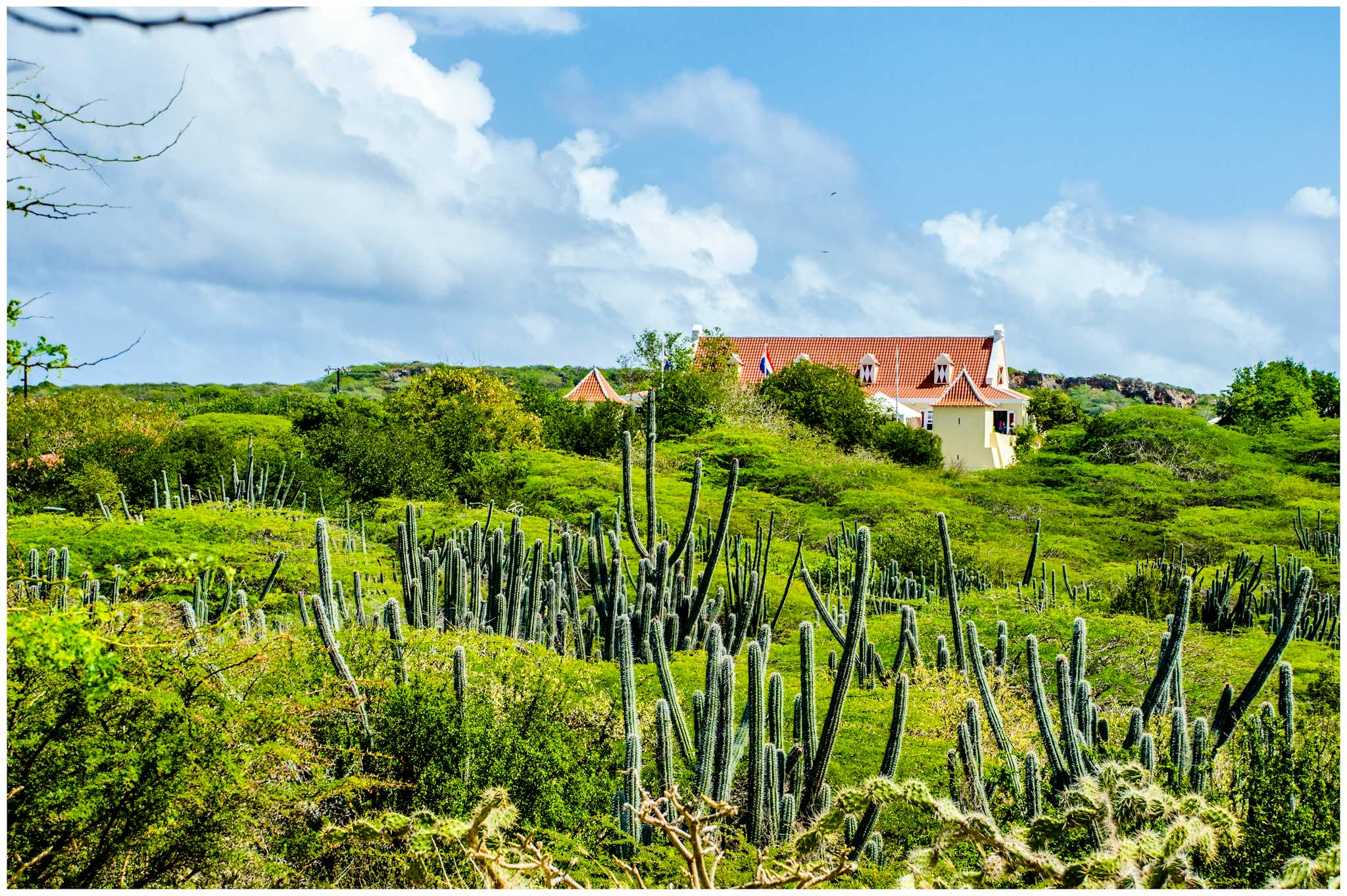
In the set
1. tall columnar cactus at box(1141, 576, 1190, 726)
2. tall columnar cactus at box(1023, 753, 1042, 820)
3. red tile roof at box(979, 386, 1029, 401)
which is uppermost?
red tile roof at box(979, 386, 1029, 401)

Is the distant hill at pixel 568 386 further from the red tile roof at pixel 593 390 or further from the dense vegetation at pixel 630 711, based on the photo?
the dense vegetation at pixel 630 711

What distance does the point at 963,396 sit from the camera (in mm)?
35406

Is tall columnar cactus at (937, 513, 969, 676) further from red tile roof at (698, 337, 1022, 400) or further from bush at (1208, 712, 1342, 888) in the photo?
red tile roof at (698, 337, 1022, 400)

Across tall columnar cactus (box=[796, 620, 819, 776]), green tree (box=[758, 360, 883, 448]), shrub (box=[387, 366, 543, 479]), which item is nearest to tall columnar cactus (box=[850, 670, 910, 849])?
tall columnar cactus (box=[796, 620, 819, 776])

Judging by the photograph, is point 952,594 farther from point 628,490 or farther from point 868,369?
point 868,369

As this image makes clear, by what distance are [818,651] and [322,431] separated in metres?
13.1

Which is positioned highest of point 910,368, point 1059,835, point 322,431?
point 910,368

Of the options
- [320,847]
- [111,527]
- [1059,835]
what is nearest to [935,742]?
[1059,835]

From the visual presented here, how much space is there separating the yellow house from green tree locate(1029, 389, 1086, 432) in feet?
11.7

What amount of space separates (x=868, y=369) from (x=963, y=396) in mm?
7006

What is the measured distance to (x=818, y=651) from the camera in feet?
29.2

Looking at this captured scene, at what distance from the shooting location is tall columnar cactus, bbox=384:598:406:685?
5629mm

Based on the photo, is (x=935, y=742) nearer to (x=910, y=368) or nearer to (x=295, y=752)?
(x=295, y=752)

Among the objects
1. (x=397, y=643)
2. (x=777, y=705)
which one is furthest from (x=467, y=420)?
(x=777, y=705)
